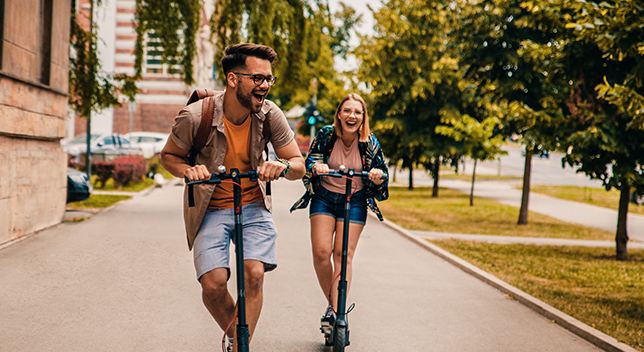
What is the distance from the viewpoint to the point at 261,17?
13.3 m

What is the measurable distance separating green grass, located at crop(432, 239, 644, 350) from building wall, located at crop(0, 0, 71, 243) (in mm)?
6319

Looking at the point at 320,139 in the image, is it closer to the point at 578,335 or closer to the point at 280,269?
the point at 578,335

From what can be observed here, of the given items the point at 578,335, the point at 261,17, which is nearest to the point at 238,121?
the point at 578,335

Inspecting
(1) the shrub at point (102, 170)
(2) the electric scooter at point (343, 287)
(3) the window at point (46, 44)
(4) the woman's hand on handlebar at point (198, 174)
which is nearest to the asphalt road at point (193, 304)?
(2) the electric scooter at point (343, 287)

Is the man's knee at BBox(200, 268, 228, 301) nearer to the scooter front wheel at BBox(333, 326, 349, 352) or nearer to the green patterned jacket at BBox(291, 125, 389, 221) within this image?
the scooter front wheel at BBox(333, 326, 349, 352)

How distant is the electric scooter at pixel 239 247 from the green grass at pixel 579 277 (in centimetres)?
355

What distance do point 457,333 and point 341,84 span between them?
93.1 feet

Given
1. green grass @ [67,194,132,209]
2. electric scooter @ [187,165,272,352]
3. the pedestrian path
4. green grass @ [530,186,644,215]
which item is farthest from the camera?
green grass @ [530,186,644,215]

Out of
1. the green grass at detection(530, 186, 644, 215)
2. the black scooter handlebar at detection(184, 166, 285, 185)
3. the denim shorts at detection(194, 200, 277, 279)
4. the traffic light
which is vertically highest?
the traffic light

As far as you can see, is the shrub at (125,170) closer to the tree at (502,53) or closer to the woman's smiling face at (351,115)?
Answer: the tree at (502,53)

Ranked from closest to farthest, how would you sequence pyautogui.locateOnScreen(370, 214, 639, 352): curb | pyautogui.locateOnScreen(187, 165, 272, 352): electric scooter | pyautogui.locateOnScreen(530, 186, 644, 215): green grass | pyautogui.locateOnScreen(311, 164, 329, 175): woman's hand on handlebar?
pyautogui.locateOnScreen(187, 165, 272, 352): electric scooter
pyautogui.locateOnScreen(311, 164, 329, 175): woman's hand on handlebar
pyautogui.locateOnScreen(370, 214, 639, 352): curb
pyautogui.locateOnScreen(530, 186, 644, 215): green grass

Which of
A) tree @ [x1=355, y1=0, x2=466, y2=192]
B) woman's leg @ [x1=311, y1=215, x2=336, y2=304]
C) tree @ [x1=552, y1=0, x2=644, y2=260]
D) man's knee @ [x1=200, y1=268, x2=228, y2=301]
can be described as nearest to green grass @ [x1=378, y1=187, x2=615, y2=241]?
tree @ [x1=355, y1=0, x2=466, y2=192]

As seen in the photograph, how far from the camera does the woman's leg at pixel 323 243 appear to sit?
4.93 meters

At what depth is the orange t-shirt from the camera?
3.82 metres
